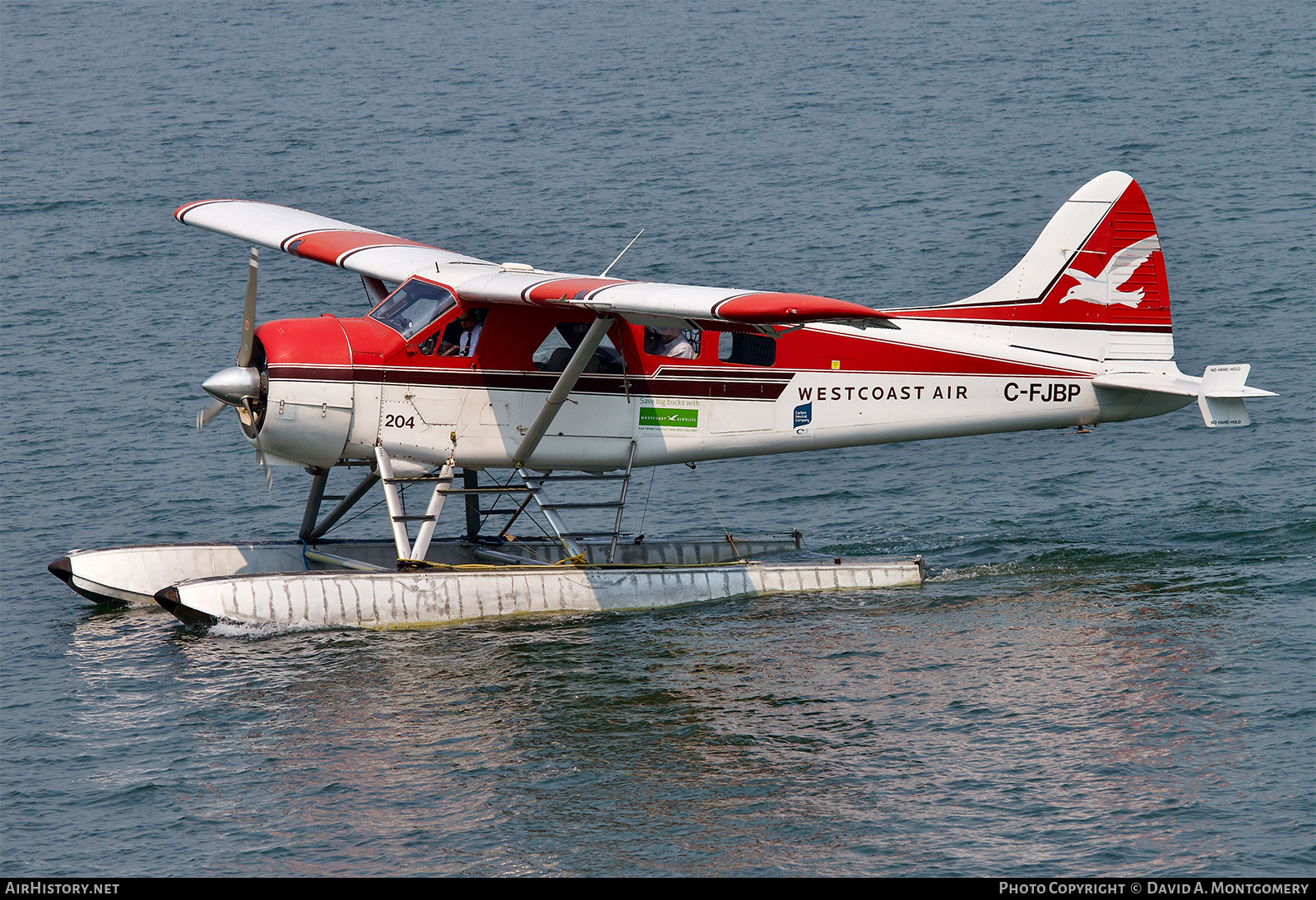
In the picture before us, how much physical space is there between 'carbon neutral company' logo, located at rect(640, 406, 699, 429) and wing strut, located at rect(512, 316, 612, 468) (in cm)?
89

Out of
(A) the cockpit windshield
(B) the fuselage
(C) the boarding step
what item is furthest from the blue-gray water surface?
(A) the cockpit windshield

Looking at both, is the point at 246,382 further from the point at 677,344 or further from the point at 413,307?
the point at 677,344

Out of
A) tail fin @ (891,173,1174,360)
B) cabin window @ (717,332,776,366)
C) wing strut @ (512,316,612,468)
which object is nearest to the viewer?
wing strut @ (512,316,612,468)

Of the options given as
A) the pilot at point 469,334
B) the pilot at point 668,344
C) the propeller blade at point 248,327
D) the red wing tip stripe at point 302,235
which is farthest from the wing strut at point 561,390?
the red wing tip stripe at point 302,235

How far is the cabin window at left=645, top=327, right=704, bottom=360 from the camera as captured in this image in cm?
1585

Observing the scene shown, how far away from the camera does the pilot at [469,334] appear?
50.2ft

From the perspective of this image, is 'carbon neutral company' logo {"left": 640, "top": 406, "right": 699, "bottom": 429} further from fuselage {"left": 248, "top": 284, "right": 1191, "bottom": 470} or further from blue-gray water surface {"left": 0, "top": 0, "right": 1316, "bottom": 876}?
blue-gray water surface {"left": 0, "top": 0, "right": 1316, "bottom": 876}

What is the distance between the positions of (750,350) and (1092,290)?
427 cm

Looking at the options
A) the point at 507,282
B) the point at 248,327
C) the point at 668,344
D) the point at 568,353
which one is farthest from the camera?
the point at 668,344

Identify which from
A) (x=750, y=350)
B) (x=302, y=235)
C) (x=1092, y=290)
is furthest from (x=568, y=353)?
(x=1092, y=290)

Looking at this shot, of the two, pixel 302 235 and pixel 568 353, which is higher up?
pixel 302 235

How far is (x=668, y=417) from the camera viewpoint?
1593 cm

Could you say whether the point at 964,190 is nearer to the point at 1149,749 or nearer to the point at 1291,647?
the point at 1291,647

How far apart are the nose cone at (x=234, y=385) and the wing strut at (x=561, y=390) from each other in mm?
2927
